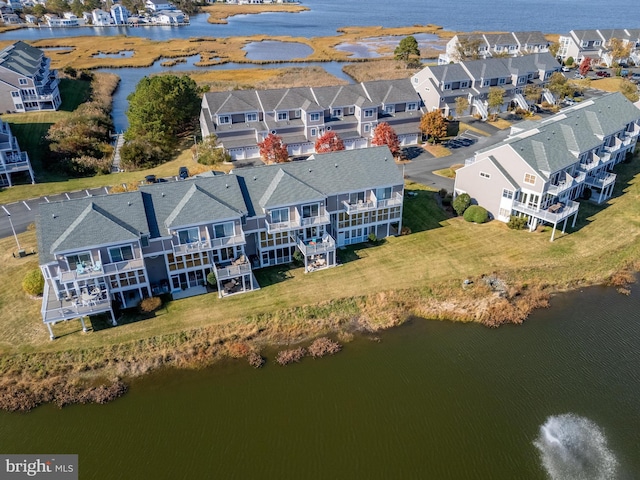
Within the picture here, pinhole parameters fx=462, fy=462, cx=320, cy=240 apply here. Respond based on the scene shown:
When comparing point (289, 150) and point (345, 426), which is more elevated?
point (289, 150)

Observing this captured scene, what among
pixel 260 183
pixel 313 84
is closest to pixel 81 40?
pixel 313 84

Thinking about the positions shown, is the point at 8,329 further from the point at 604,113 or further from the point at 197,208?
the point at 604,113

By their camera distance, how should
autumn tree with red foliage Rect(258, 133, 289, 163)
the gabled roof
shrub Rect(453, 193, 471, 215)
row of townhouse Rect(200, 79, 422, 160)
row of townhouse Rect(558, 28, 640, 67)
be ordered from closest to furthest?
1. shrub Rect(453, 193, 471, 215)
2. autumn tree with red foliage Rect(258, 133, 289, 163)
3. row of townhouse Rect(200, 79, 422, 160)
4. the gabled roof
5. row of townhouse Rect(558, 28, 640, 67)

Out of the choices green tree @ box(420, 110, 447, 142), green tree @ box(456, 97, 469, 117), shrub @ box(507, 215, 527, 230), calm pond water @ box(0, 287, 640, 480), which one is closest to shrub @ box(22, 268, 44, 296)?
calm pond water @ box(0, 287, 640, 480)

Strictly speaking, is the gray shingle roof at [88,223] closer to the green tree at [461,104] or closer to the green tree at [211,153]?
the green tree at [211,153]

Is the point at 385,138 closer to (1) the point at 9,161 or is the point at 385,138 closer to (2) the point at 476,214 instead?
(2) the point at 476,214

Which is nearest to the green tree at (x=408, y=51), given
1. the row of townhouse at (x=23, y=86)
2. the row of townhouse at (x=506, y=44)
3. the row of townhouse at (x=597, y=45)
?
the row of townhouse at (x=506, y=44)

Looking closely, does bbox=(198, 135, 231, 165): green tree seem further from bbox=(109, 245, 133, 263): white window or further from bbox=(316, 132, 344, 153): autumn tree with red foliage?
bbox=(109, 245, 133, 263): white window

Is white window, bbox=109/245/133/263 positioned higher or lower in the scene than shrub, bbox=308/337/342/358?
higher
